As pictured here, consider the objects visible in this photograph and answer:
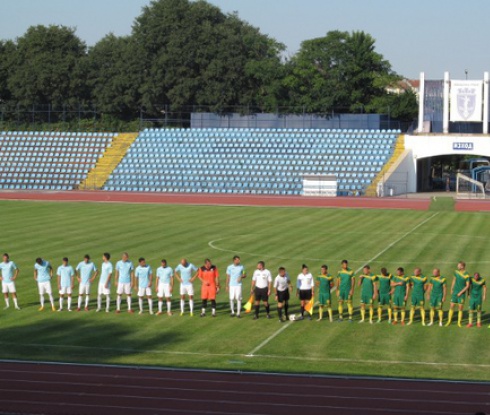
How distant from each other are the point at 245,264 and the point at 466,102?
40.9 metres

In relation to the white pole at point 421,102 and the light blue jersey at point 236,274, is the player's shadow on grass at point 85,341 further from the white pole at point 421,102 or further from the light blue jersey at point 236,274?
the white pole at point 421,102

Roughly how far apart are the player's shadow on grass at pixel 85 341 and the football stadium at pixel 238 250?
0.26ft

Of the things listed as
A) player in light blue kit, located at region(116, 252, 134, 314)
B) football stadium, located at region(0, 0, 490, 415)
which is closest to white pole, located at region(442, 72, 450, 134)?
football stadium, located at region(0, 0, 490, 415)

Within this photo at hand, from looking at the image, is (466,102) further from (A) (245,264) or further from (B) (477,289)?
(B) (477,289)

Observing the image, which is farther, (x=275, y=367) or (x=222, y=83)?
(x=222, y=83)

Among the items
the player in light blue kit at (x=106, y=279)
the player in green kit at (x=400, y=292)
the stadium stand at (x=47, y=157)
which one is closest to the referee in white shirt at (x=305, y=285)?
the player in green kit at (x=400, y=292)

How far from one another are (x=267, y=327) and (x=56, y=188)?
4993 centimetres

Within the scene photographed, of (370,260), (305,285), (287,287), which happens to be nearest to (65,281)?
(287,287)

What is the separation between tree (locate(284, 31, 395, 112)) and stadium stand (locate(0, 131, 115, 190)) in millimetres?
17219

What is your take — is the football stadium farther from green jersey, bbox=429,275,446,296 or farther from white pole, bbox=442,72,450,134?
white pole, bbox=442,72,450,134

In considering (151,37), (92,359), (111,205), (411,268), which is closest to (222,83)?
(151,37)

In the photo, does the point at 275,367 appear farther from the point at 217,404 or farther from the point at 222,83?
the point at 222,83

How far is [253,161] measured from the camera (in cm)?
7038

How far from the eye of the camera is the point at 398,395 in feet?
54.8
